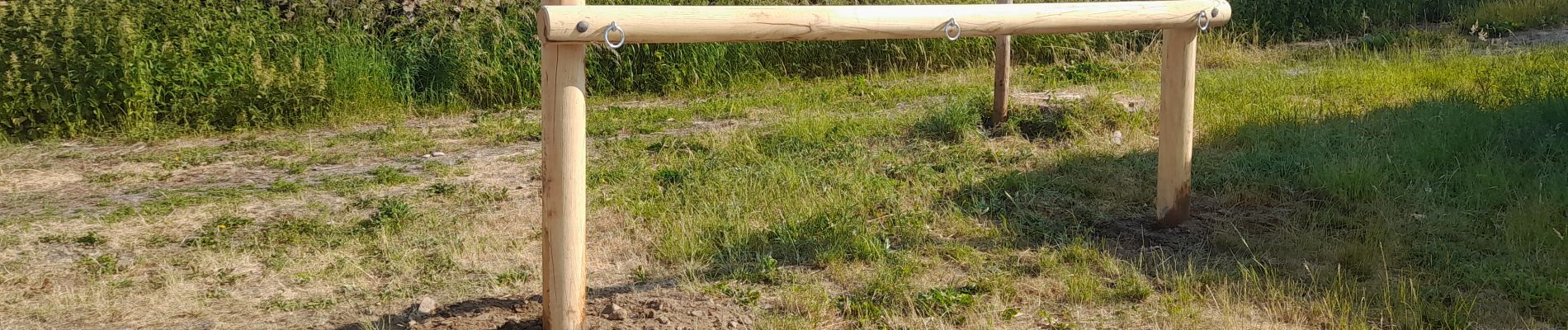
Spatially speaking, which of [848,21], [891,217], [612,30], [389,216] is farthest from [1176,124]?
[389,216]

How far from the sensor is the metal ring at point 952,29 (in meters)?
3.91

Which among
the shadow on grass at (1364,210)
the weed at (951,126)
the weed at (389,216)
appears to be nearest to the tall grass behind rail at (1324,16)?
the shadow on grass at (1364,210)

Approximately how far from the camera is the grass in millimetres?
4098

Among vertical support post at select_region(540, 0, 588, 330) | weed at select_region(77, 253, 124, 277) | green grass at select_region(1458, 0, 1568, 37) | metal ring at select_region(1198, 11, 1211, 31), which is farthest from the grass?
green grass at select_region(1458, 0, 1568, 37)

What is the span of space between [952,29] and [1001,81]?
268 centimetres

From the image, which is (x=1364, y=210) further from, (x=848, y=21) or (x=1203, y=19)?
(x=848, y=21)

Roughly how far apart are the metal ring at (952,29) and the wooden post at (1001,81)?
2477 millimetres

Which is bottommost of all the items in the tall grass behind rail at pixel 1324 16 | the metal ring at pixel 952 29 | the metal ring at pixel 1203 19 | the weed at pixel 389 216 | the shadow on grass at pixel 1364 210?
the weed at pixel 389 216

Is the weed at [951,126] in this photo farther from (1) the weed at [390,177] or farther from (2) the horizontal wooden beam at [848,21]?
(1) the weed at [390,177]

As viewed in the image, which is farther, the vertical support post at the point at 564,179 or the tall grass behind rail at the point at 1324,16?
the tall grass behind rail at the point at 1324,16

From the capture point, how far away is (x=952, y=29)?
3934 mm

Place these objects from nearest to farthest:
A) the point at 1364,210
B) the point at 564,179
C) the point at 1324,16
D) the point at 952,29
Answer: the point at 564,179 → the point at 952,29 → the point at 1364,210 → the point at 1324,16

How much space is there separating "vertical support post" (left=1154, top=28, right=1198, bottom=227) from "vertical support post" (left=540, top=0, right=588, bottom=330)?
2.45m

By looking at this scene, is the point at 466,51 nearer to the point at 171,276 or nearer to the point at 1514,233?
the point at 171,276
